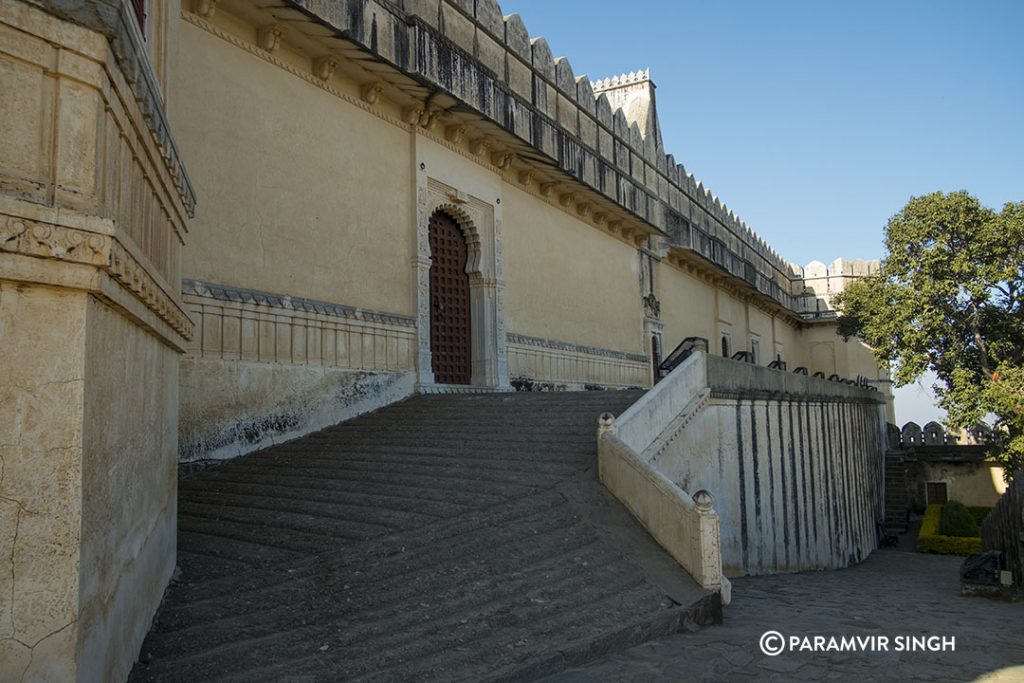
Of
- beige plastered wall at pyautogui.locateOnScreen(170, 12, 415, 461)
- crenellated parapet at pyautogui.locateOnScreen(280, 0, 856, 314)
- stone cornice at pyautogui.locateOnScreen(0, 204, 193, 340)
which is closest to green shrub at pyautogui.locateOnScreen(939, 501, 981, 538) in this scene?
crenellated parapet at pyautogui.locateOnScreen(280, 0, 856, 314)

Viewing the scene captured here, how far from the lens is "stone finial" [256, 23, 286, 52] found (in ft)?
34.3

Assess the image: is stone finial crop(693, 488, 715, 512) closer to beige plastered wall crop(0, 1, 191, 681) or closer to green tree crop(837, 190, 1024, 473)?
beige plastered wall crop(0, 1, 191, 681)

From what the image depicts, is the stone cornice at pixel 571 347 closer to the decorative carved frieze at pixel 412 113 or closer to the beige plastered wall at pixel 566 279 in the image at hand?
the beige plastered wall at pixel 566 279

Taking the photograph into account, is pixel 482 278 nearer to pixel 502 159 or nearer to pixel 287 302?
pixel 502 159

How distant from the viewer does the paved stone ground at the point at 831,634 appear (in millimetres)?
4887

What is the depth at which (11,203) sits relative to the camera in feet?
8.94

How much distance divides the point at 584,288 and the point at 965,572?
10781 mm

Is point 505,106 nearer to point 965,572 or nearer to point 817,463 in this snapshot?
point 817,463

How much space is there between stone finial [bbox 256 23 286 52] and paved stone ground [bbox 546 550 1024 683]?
8951 mm

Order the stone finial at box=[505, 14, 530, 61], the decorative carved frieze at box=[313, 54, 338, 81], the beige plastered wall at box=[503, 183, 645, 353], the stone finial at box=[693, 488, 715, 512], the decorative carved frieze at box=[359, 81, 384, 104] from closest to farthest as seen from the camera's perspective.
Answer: the stone finial at box=[693, 488, 715, 512], the decorative carved frieze at box=[313, 54, 338, 81], the decorative carved frieze at box=[359, 81, 384, 104], the stone finial at box=[505, 14, 530, 61], the beige plastered wall at box=[503, 183, 645, 353]

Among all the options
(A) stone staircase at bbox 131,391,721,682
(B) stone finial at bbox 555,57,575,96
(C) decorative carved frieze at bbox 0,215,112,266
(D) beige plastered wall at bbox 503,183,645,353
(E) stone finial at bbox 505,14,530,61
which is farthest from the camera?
(B) stone finial at bbox 555,57,575,96

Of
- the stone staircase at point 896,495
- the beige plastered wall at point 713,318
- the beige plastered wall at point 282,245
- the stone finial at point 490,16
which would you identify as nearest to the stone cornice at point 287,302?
the beige plastered wall at point 282,245

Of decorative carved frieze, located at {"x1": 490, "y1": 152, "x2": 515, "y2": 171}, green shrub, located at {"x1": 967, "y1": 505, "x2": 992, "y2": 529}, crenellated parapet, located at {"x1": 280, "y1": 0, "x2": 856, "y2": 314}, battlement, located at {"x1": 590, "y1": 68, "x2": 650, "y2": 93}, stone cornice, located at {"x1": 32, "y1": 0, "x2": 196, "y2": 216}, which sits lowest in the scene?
green shrub, located at {"x1": 967, "y1": 505, "x2": 992, "y2": 529}

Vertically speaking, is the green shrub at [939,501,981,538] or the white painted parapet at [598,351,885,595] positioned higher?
the white painted parapet at [598,351,885,595]
